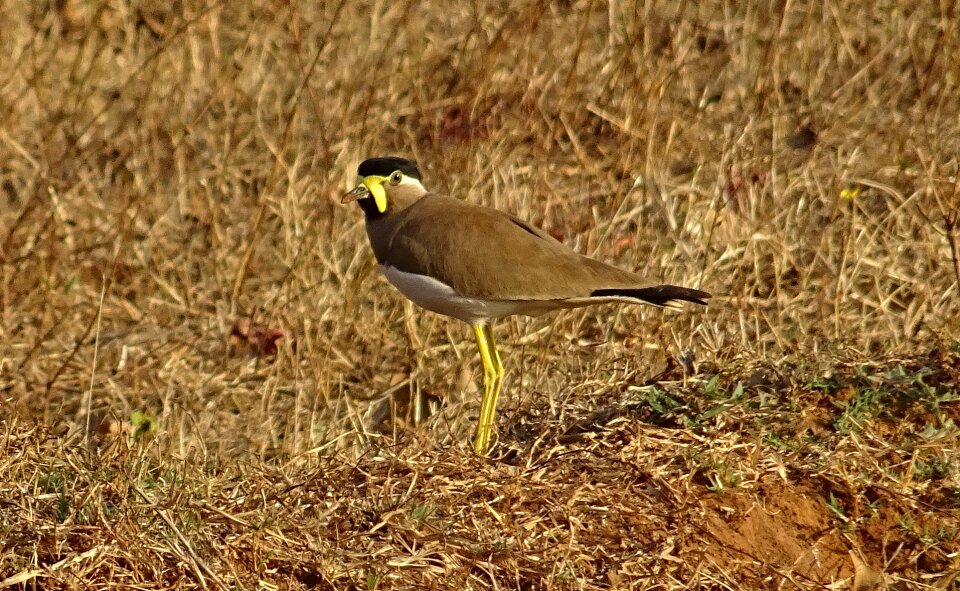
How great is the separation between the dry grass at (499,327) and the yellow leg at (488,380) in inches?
4.6

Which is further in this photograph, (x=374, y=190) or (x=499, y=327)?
(x=499, y=327)

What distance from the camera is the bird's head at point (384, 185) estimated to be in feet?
18.1

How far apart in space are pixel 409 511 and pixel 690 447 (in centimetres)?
85

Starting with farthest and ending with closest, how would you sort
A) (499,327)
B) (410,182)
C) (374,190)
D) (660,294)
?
1. (499,327)
2. (410,182)
3. (374,190)
4. (660,294)

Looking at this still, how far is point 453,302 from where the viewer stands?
5102 millimetres

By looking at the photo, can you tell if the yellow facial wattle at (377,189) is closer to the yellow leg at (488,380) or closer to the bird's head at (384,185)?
the bird's head at (384,185)

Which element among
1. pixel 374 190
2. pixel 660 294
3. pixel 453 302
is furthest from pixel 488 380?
pixel 374 190

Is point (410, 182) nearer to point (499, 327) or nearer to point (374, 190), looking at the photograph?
point (374, 190)

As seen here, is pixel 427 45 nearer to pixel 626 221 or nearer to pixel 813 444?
pixel 626 221

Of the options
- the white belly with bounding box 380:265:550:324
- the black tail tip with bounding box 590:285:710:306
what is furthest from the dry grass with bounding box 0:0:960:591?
the white belly with bounding box 380:265:550:324

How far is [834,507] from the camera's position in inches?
152

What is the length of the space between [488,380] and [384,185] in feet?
3.10

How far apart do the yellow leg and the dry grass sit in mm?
116

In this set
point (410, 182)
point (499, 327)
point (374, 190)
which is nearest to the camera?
point (374, 190)
